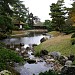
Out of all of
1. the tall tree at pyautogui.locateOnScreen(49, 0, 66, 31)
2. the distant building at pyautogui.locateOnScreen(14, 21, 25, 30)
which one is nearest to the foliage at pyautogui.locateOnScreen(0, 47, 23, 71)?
the tall tree at pyautogui.locateOnScreen(49, 0, 66, 31)

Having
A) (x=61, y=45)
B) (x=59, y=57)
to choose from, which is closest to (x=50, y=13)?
(x=61, y=45)

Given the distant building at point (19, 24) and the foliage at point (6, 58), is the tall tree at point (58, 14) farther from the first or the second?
the foliage at point (6, 58)

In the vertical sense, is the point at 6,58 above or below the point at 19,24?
above

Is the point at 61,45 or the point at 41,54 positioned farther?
the point at 61,45

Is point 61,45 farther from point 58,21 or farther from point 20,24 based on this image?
point 20,24

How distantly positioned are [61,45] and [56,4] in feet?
99.7

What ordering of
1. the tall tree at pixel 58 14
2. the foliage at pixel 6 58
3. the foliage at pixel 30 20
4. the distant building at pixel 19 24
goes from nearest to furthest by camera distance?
1. the foliage at pixel 6 58
2. the tall tree at pixel 58 14
3. the distant building at pixel 19 24
4. the foliage at pixel 30 20

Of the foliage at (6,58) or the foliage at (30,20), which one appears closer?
the foliage at (6,58)

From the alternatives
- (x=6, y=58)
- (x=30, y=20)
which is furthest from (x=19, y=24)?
(x=6, y=58)

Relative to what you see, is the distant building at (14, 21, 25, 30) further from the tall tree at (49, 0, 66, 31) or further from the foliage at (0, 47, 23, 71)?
the foliage at (0, 47, 23, 71)

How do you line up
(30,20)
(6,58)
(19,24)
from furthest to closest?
(30,20)
(19,24)
(6,58)

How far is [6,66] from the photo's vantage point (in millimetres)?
13570

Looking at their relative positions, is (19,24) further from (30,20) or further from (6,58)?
(6,58)

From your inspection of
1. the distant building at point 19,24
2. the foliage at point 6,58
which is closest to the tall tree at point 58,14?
the distant building at point 19,24
